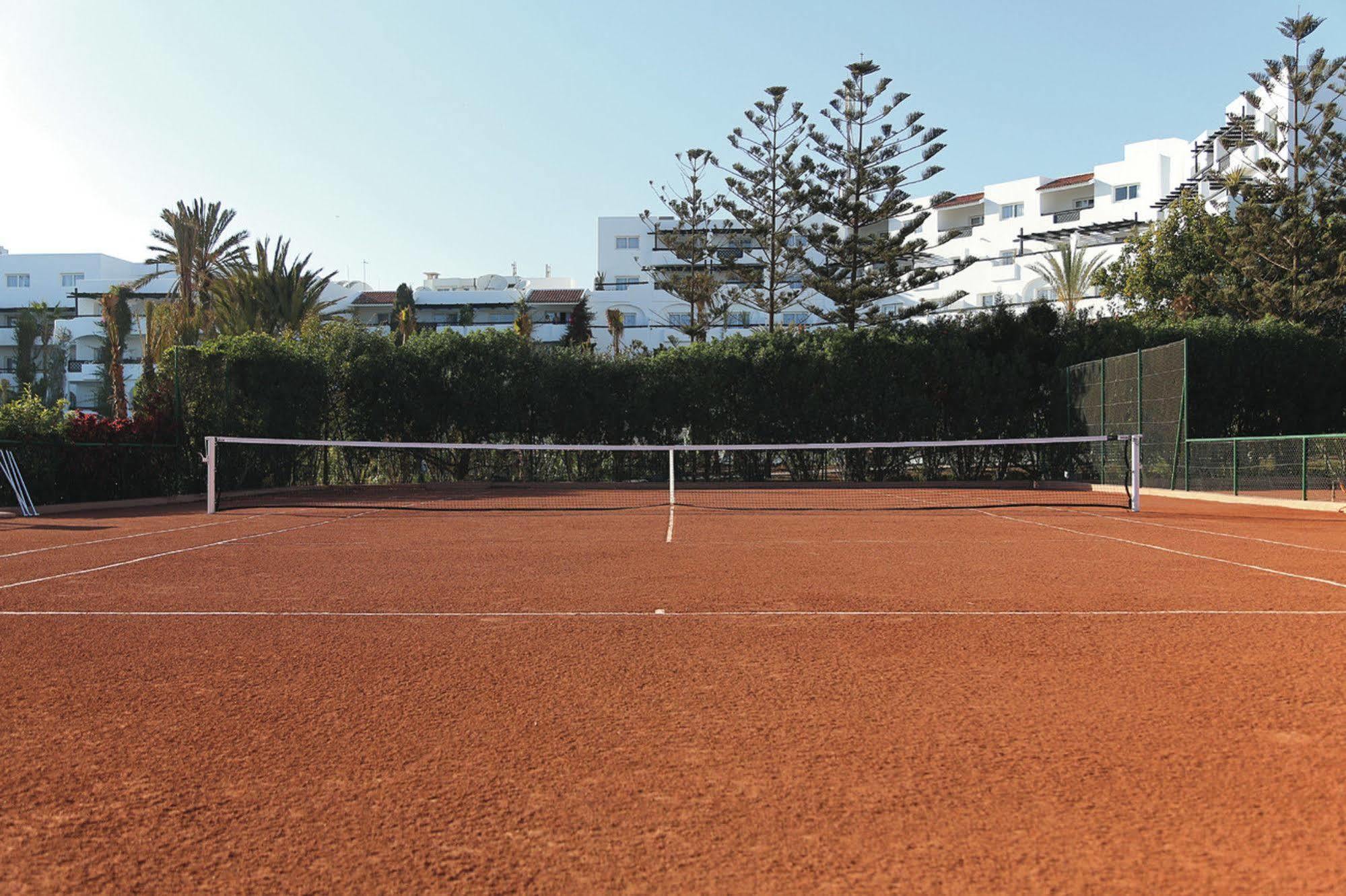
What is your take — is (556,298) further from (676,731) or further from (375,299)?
(676,731)

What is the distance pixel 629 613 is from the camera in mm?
7168

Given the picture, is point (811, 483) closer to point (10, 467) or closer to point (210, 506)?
point (210, 506)

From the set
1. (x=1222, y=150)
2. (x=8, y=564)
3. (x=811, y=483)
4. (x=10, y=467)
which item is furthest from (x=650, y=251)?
(x=8, y=564)

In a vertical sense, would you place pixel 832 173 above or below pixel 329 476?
above

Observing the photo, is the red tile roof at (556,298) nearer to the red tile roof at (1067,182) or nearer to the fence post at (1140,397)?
the red tile roof at (1067,182)

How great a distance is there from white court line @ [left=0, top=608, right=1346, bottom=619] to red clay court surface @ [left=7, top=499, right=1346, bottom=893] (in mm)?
48

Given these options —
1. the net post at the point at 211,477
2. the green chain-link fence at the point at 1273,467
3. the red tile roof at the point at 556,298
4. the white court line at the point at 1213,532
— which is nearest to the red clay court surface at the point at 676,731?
the white court line at the point at 1213,532

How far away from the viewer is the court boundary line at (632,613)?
275 inches

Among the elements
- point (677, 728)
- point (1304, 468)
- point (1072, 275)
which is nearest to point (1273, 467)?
point (1304, 468)

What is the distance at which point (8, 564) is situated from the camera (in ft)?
32.3

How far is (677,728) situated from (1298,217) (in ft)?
130

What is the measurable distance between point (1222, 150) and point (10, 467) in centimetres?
6000

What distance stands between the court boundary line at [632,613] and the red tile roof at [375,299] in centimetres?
7119

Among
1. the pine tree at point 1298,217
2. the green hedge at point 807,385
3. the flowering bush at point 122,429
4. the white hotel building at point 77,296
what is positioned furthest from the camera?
the white hotel building at point 77,296
